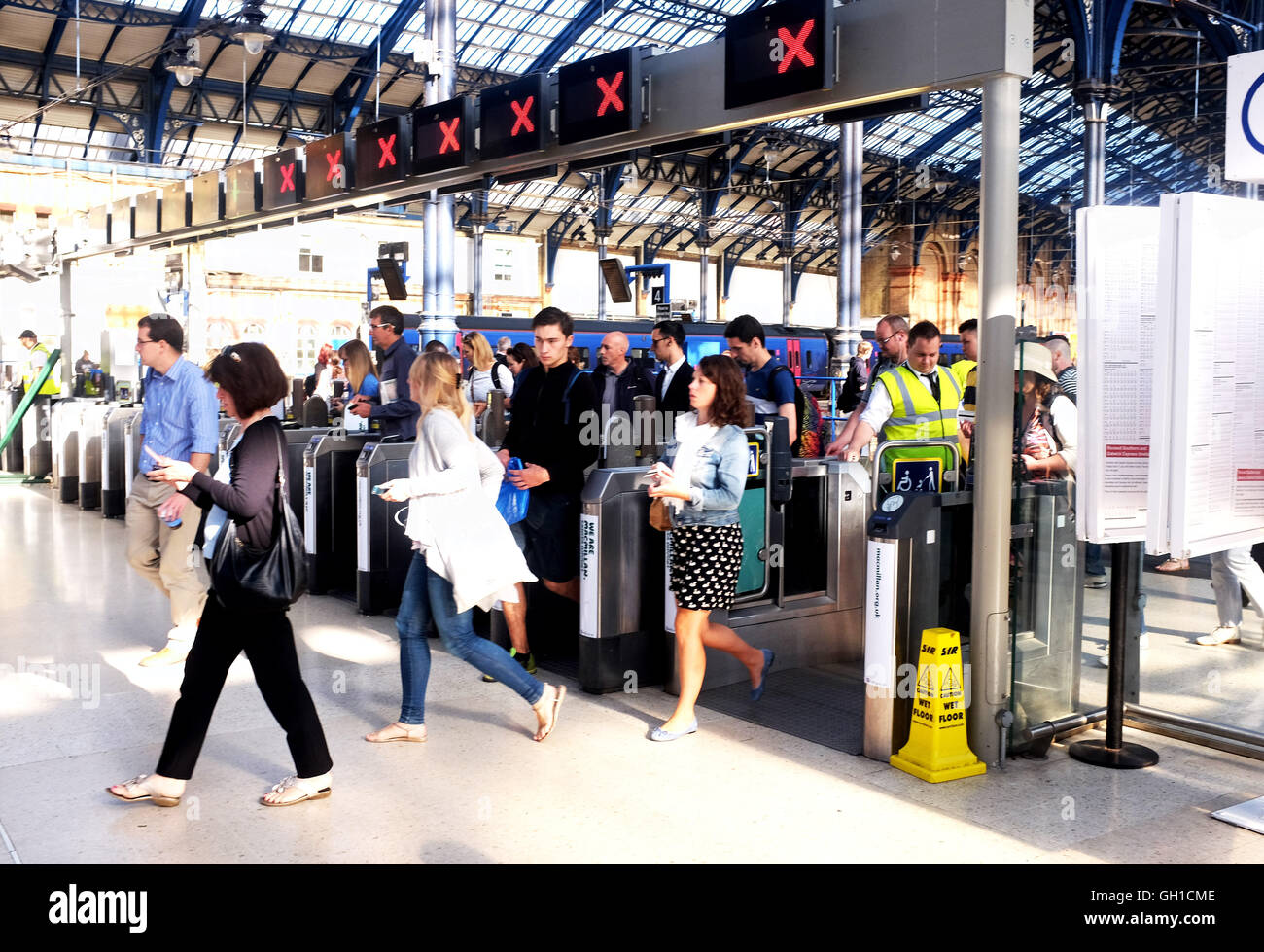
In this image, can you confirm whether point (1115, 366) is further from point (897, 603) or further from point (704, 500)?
point (704, 500)

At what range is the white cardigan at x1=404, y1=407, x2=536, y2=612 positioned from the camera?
4270mm

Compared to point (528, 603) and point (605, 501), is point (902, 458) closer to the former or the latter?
point (605, 501)

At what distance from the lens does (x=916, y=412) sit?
17.5ft

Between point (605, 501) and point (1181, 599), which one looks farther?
point (1181, 599)

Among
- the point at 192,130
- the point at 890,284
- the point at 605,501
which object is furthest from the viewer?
the point at 890,284

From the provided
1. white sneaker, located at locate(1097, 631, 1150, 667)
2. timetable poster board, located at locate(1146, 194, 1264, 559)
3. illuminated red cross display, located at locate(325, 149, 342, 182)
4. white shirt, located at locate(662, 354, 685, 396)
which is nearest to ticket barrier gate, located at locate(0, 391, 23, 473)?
illuminated red cross display, located at locate(325, 149, 342, 182)

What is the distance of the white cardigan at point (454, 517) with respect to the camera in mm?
4270

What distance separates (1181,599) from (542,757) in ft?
17.7

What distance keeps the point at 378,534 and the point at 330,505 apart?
0.76 m

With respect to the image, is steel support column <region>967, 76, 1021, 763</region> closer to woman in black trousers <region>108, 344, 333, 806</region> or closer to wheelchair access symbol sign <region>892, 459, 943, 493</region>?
wheelchair access symbol sign <region>892, 459, 943, 493</region>

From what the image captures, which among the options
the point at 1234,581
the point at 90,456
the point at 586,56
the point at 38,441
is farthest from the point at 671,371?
the point at 586,56

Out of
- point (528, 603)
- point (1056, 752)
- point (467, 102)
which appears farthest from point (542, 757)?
point (467, 102)

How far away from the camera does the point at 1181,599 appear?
7.91m

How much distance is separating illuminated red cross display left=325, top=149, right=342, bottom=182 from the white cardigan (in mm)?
5820
